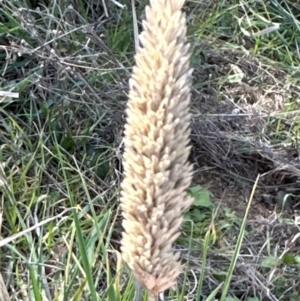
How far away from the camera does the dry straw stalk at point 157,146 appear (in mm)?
588

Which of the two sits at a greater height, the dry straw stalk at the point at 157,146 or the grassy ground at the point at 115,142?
the dry straw stalk at the point at 157,146

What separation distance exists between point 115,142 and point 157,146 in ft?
4.61

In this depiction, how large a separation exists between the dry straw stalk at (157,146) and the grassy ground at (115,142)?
2.84 ft

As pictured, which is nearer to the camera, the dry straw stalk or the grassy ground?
the dry straw stalk

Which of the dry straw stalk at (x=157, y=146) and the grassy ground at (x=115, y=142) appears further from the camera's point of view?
the grassy ground at (x=115, y=142)

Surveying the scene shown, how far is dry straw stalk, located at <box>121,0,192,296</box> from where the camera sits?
0.59 meters

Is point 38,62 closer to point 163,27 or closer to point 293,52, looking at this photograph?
point 293,52

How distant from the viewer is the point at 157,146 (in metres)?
0.59

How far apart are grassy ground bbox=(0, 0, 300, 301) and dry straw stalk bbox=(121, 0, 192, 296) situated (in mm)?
865

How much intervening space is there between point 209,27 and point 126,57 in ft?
1.45

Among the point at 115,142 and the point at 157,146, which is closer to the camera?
the point at 157,146

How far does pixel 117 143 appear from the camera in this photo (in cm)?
199

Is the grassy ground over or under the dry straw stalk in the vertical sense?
under

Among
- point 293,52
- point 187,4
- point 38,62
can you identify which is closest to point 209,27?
point 187,4
